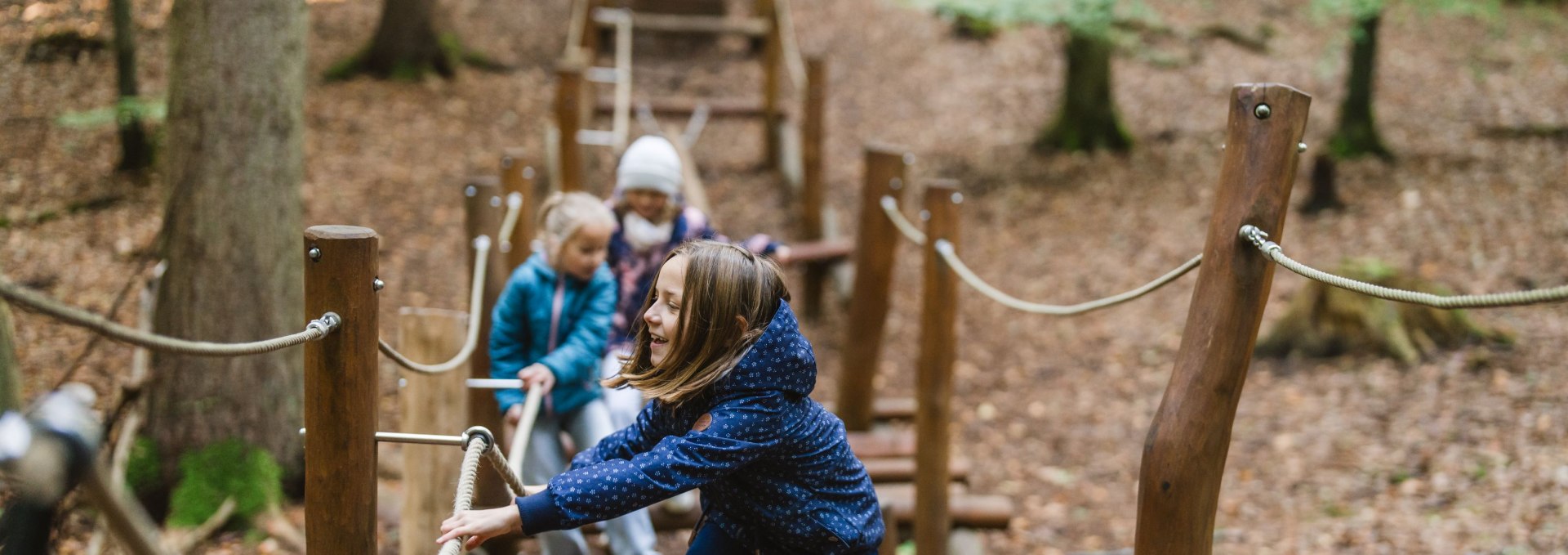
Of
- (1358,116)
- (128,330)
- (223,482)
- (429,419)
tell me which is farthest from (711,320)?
(1358,116)

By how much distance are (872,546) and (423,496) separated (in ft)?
6.63

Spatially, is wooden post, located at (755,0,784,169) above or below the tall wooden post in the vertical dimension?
above

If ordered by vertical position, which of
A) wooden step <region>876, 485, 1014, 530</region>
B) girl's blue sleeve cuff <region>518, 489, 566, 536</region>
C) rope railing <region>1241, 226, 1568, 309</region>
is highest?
rope railing <region>1241, 226, 1568, 309</region>

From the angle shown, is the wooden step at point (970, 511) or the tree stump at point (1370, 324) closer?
the wooden step at point (970, 511)

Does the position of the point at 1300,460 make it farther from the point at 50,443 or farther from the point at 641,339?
the point at 50,443

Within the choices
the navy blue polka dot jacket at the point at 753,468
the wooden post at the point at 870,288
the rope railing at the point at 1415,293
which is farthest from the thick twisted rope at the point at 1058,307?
the wooden post at the point at 870,288

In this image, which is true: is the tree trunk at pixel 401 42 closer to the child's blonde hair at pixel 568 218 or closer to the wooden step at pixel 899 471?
the wooden step at pixel 899 471

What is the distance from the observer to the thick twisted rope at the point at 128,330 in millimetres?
1535

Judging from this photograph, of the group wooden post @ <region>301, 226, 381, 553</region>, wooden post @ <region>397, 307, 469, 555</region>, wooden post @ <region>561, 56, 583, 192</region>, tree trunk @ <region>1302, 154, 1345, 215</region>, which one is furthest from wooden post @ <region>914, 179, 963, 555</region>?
tree trunk @ <region>1302, 154, 1345, 215</region>

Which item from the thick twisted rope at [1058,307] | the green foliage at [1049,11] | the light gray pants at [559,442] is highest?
the green foliage at [1049,11]

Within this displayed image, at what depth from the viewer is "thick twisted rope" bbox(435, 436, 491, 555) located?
2.00m

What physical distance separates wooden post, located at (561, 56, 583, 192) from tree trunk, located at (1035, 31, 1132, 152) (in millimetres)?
4986

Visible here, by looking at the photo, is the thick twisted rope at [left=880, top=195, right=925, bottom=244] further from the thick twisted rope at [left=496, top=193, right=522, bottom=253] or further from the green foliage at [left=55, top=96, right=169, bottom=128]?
the green foliage at [left=55, top=96, right=169, bottom=128]

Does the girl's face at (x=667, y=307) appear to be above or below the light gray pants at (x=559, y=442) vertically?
above
